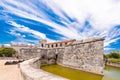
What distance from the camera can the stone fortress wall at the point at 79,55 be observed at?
13.0m

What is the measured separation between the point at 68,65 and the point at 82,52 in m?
4.31

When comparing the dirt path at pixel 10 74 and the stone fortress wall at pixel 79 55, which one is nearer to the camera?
the dirt path at pixel 10 74

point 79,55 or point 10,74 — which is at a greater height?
point 79,55

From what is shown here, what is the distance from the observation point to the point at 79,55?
16.1 metres

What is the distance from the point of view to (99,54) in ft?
42.3

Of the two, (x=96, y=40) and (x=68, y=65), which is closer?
(x=96, y=40)

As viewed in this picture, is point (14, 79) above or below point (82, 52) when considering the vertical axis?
below

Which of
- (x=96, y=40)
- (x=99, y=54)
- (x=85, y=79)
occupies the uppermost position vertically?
(x=96, y=40)

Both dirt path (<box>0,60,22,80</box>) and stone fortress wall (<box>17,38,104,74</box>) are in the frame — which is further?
stone fortress wall (<box>17,38,104,74</box>)

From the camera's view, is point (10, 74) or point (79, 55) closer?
point (10, 74)

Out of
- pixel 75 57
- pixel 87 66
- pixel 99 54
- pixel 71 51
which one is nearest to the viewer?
pixel 99 54

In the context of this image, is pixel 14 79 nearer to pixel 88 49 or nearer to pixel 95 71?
pixel 95 71

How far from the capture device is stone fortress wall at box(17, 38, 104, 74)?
13046 millimetres

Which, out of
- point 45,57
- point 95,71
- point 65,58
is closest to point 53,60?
point 45,57
